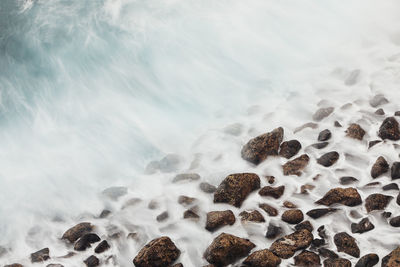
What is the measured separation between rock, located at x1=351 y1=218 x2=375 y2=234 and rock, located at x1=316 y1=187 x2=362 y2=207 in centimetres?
28

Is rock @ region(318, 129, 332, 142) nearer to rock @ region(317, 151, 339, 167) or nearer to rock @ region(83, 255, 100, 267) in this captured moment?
rock @ region(317, 151, 339, 167)

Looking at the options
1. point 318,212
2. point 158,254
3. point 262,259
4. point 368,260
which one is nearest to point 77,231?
point 158,254

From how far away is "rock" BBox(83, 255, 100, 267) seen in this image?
13.6 feet

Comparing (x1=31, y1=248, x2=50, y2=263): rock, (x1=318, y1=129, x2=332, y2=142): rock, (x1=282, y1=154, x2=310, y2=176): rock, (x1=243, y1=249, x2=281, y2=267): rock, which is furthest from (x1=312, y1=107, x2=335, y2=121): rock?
(x1=31, y1=248, x2=50, y2=263): rock

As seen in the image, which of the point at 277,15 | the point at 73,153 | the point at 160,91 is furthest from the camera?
the point at 277,15

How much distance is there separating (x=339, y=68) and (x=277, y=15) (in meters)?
3.08

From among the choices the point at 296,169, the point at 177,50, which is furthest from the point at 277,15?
the point at 296,169

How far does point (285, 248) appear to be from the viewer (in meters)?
3.71

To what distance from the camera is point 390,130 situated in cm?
485

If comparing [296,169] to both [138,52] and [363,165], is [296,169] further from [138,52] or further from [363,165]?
[138,52]

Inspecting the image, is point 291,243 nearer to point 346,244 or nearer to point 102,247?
point 346,244

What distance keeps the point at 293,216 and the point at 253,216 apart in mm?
473

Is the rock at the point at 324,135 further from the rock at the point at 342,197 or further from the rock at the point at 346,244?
the rock at the point at 346,244

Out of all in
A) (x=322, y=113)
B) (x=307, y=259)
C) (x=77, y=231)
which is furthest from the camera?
(x=322, y=113)
